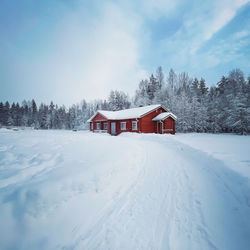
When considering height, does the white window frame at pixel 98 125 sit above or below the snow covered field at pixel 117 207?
above

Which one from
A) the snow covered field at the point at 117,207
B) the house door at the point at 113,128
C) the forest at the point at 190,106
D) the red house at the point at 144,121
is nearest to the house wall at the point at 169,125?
the red house at the point at 144,121

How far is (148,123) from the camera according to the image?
19.4m

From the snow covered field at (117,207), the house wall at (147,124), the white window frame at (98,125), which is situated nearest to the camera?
the snow covered field at (117,207)

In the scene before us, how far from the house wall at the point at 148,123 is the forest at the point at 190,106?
920 cm

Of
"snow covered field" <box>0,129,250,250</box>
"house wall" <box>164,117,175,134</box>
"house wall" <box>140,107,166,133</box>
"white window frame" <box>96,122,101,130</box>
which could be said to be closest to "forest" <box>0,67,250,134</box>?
"house wall" <box>164,117,175,134</box>

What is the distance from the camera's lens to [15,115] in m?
58.7

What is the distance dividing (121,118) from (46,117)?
4781cm

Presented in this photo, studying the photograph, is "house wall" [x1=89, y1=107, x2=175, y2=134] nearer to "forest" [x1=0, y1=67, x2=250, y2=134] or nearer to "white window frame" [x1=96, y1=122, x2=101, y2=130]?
"white window frame" [x1=96, y1=122, x2=101, y2=130]

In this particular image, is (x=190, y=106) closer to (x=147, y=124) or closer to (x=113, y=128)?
(x=147, y=124)

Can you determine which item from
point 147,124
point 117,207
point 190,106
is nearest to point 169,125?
point 147,124

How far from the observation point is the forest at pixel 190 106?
22.5 meters

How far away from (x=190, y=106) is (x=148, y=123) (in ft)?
46.2

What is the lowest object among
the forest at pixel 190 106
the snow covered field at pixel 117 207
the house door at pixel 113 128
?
the snow covered field at pixel 117 207

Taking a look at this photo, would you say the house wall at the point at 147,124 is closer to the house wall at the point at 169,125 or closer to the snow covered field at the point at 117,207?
the house wall at the point at 169,125
